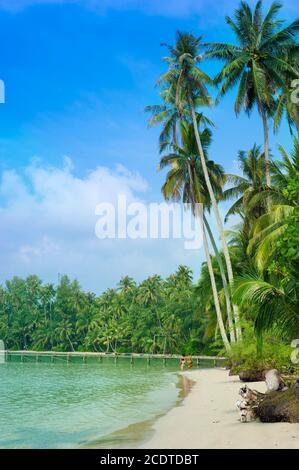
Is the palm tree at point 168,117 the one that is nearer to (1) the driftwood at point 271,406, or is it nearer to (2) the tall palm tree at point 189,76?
(2) the tall palm tree at point 189,76

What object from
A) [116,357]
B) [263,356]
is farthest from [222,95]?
[116,357]

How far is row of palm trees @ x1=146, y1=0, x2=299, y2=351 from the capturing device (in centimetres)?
2541

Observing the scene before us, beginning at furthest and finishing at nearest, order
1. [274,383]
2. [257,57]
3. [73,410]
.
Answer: [257,57] < [73,410] < [274,383]

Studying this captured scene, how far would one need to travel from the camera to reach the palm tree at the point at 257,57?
2522 centimetres

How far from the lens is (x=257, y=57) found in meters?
25.8

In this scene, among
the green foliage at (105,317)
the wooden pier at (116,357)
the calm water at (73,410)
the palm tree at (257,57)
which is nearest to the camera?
the calm water at (73,410)

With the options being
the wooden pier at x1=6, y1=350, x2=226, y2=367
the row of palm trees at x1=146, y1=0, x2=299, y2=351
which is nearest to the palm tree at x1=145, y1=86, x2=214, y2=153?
the row of palm trees at x1=146, y1=0, x2=299, y2=351

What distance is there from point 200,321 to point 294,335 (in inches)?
1889

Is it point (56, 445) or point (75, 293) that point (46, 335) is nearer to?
point (75, 293)

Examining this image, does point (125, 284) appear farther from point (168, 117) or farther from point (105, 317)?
point (168, 117)

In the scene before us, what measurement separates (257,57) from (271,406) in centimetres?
2030

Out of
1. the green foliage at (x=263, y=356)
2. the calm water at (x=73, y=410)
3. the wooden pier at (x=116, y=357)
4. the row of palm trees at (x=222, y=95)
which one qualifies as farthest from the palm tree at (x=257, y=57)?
the wooden pier at (x=116, y=357)

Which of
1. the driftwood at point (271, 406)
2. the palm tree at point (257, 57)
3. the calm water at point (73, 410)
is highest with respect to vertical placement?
the palm tree at point (257, 57)
